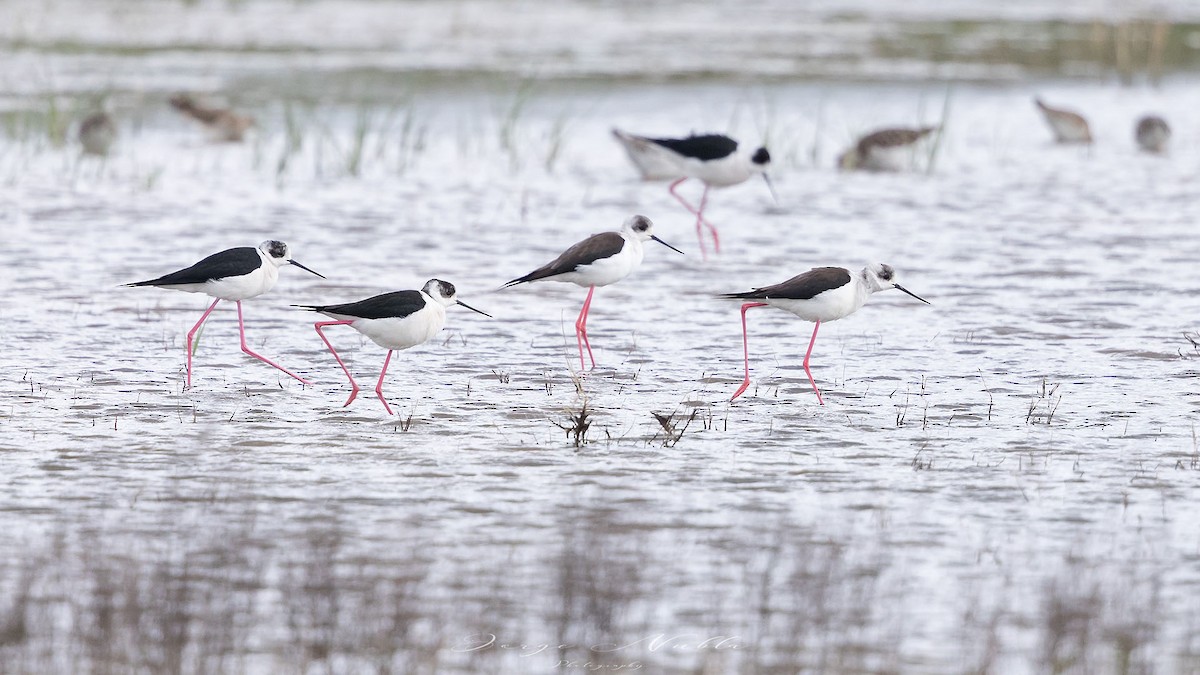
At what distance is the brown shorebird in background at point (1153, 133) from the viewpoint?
18.0m

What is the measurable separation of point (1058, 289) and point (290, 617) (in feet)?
24.2

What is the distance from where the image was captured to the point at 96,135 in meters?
16.7

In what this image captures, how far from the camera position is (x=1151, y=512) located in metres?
6.54

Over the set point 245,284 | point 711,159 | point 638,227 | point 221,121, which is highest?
point 221,121

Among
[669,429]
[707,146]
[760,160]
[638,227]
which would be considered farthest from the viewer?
[760,160]

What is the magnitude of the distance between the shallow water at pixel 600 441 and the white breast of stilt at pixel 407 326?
13.5 inches

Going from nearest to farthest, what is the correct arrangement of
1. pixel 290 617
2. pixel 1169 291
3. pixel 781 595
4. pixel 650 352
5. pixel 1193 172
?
pixel 290 617 < pixel 781 595 < pixel 650 352 < pixel 1169 291 < pixel 1193 172

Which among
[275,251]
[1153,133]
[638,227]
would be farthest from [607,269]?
[1153,133]

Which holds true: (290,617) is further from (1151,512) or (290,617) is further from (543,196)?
(543,196)

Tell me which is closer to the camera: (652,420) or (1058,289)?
(652,420)

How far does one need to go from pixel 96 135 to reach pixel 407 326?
9568 mm

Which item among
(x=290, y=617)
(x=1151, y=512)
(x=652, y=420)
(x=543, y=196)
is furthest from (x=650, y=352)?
(x=543, y=196)

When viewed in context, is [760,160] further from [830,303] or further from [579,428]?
[579,428]

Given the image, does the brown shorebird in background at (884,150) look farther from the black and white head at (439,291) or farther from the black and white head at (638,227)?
the black and white head at (439,291)
